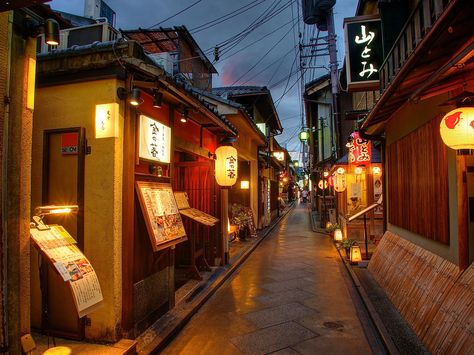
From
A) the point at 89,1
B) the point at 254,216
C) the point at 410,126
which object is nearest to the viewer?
the point at 410,126

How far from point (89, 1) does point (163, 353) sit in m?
11.2

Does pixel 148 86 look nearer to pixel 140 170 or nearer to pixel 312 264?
pixel 140 170

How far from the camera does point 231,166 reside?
1334cm

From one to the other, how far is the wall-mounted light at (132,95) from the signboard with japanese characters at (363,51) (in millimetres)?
8210

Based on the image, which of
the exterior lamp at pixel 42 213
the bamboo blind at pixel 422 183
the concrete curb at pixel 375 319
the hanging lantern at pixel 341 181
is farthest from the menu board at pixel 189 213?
the hanging lantern at pixel 341 181

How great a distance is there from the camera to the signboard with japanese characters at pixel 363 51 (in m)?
12.0

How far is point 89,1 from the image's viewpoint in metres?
11.4

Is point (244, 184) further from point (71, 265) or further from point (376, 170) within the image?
point (71, 265)

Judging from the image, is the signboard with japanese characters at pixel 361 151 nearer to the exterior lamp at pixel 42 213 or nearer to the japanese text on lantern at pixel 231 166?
the japanese text on lantern at pixel 231 166

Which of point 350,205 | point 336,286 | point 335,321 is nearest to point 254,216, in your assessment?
point 350,205

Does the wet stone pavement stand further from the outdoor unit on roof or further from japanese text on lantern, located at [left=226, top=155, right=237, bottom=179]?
the outdoor unit on roof

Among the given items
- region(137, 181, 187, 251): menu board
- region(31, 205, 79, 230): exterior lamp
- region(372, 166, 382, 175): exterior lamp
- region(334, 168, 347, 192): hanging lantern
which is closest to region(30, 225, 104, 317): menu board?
region(31, 205, 79, 230): exterior lamp

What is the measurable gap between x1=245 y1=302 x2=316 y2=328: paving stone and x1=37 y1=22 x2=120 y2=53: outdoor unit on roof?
312 inches

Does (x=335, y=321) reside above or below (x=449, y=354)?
below
